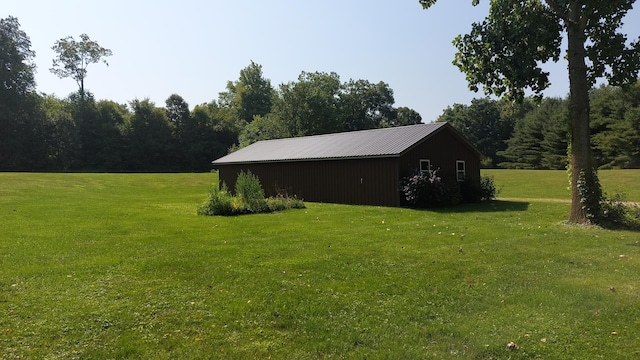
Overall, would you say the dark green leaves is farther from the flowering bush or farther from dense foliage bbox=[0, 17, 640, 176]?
dense foliage bbox=[0, 17, 640, 176]

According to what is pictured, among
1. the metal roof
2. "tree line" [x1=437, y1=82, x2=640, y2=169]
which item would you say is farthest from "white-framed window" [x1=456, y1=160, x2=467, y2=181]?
"tree line" [x1=437, y1=82, x2=640, y2=169]

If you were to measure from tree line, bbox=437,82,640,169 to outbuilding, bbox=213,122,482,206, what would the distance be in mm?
13102

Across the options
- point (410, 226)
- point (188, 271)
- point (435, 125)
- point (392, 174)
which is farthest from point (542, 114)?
point (188, 271)

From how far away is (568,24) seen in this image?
13055 millimetres

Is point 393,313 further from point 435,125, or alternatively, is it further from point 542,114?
point 542,114

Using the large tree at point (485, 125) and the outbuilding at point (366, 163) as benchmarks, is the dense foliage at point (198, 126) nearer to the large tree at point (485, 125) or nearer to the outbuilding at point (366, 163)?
the large tree at point (485, 125)

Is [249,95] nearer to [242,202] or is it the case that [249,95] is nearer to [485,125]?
[485,125]

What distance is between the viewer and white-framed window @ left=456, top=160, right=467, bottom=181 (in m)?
22.6

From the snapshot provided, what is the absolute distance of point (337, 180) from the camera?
2166cm

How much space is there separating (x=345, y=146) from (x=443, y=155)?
16.5 ft

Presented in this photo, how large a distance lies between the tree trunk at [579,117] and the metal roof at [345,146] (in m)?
7.07

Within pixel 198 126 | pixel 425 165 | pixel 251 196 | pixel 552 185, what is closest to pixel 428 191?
pixel 425 165

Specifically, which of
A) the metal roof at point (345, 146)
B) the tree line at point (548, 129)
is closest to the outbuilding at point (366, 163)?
the metal roof at point (345, 146)

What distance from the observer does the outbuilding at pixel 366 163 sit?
19.6 metres
